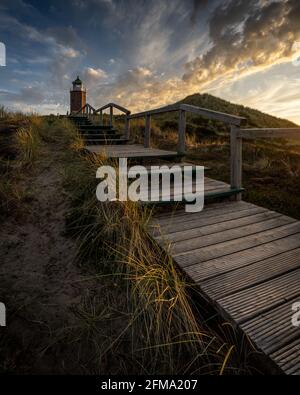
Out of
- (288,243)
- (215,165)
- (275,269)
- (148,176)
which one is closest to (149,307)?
(275,269)

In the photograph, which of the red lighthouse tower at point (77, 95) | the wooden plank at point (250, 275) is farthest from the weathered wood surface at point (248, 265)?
the red lighthouse tower at point (77, 95)

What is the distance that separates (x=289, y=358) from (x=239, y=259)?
95 centimetres

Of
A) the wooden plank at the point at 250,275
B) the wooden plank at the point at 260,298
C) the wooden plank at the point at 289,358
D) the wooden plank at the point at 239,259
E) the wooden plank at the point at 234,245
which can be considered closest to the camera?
the wooden plank at the point at 289,358

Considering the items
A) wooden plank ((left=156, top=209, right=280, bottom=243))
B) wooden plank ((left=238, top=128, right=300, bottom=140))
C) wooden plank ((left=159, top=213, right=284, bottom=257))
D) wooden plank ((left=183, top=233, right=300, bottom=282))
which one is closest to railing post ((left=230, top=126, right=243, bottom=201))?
wooden plank ((left=238, top=128, right=300, bottom=140))

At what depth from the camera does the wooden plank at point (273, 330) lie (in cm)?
141

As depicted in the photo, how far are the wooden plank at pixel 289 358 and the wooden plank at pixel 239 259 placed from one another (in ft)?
2.23

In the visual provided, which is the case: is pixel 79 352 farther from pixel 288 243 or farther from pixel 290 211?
pixel 290 211

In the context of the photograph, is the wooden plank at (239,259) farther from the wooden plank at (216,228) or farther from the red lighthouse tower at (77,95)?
the red lighthouse tower at (77,95)

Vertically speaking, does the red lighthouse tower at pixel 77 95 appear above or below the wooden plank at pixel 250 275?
above

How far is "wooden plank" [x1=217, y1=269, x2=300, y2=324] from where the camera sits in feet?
5.32

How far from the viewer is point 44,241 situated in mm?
2906

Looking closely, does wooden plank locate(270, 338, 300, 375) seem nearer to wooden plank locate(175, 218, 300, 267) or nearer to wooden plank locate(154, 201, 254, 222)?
wooden plank locate(175, 218, 300, 267)

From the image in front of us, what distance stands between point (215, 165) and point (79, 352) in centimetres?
533

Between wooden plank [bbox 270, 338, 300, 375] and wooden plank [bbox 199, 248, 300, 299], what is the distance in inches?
18.2
